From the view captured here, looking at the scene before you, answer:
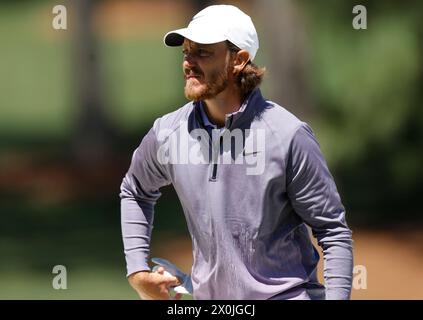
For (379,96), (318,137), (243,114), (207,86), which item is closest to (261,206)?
(243,114)

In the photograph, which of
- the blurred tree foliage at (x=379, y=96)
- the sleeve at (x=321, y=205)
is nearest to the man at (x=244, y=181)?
the sleeve at (x=321, y=205)

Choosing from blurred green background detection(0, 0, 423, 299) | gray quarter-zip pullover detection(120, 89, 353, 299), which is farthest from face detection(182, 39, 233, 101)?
blurred green background detection(0, 0, 423, 299)

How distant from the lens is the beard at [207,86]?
3.94 meters

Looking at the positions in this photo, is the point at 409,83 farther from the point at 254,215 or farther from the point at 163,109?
the point at 163,109

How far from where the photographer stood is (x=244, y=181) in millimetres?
3873

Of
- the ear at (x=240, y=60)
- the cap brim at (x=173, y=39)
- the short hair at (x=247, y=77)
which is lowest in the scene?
the short hair at (x=247, y=77)

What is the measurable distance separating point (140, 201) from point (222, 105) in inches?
21.1

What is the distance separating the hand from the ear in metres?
0.77

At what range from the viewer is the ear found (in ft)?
13.2

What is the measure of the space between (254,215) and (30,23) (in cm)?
3051

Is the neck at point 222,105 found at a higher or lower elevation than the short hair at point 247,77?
lower

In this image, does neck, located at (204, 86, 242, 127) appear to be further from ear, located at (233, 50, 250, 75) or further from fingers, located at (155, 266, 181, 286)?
fingers, located at (155, 266, 181, 286)

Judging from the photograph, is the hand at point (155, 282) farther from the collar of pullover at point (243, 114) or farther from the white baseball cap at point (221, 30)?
the white baseball cap at point (221, 30)

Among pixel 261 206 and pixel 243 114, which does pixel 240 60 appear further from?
pixel 261 206
